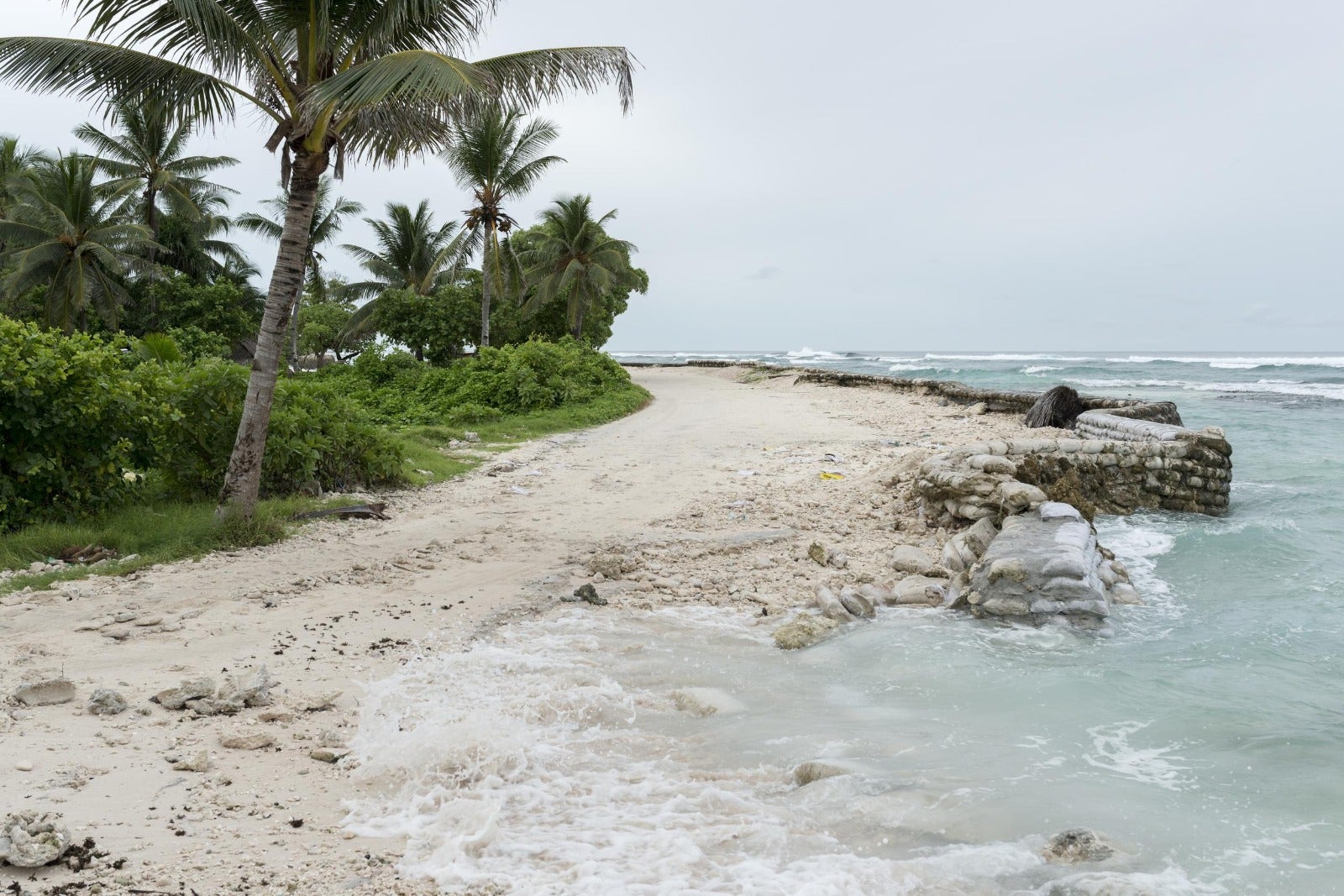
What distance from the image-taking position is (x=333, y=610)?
19.5ft

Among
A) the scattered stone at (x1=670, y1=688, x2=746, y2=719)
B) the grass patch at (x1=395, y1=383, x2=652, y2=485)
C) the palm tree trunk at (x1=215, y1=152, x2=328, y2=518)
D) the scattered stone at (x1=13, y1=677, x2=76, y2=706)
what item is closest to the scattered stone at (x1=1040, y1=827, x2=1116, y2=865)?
the scattered stone at (x1=670, y1=688, x2=746, y2=719)

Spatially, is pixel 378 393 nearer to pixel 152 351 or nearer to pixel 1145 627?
pixel 152 351

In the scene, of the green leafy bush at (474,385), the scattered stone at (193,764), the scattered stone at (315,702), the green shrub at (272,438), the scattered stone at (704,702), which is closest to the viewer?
the scattered stone at (193,764)

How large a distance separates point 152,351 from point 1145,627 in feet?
39.4

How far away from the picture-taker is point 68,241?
2391 centimetres

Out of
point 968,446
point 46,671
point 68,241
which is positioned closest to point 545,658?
point 46,671

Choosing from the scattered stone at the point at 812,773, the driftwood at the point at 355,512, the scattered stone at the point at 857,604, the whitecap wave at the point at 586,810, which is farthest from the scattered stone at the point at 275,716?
the driftwood at the point at 355,512

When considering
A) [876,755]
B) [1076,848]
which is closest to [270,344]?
[876,755]

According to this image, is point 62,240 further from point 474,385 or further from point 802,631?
point 802,631

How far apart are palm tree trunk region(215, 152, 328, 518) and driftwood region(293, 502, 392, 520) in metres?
0.71

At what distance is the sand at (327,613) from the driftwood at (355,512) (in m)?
0.21

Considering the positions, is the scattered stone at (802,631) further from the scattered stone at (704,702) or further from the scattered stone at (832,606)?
A: the scattered stone at (704,702)

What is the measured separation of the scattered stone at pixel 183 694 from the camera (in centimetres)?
412

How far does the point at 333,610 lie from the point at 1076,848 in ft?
16.2
